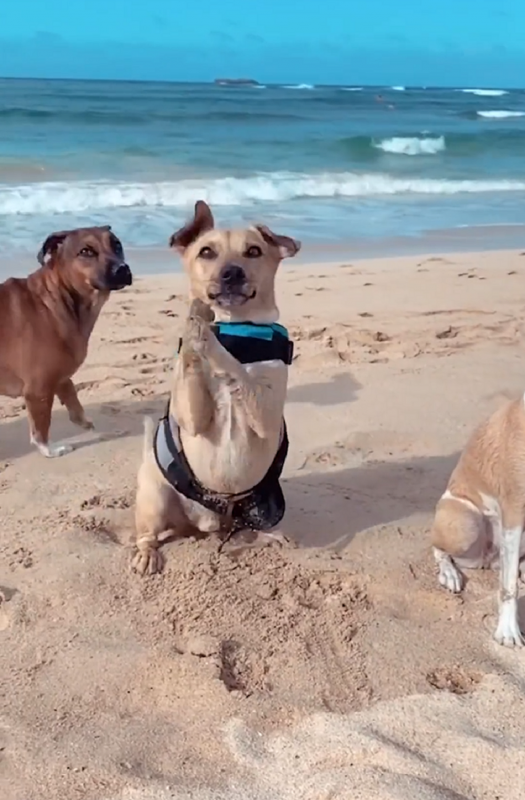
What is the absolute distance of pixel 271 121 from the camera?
26516 millimetres

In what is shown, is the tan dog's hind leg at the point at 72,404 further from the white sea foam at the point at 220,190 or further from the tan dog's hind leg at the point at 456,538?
the white sea foam at the point at 220,190

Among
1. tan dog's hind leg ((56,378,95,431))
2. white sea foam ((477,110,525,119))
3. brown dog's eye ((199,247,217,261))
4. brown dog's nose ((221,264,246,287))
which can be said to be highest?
white sea foam ((477,110,525,119))

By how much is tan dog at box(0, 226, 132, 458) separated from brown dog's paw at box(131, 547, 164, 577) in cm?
135

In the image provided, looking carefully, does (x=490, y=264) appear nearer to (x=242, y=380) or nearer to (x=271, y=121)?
(x=242, y=380)

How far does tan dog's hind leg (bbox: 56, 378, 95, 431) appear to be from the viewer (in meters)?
4.94

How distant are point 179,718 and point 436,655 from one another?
89 centimetres

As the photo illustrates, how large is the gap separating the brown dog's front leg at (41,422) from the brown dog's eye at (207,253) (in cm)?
158

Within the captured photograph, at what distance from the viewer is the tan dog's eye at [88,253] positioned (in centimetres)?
468

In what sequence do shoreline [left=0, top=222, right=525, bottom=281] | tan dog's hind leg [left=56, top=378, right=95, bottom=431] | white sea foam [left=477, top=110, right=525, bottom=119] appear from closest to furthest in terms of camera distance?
tan dog's hind leg [left=56, top=378, right=95, bottom=431], shoreline [left=0, top=222, right=525, bottom=281], white sea foam [left=477, top=110, right=525, bottom=119]

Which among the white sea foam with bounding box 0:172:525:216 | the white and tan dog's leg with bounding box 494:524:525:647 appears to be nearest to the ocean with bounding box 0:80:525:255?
the white sea foam with bounding box 0:172:525:216

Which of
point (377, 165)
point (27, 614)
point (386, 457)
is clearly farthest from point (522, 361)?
point (377, 165)

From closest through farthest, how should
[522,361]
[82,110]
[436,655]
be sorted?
1. [436,655]
2. [522,361]
3. [82,110]

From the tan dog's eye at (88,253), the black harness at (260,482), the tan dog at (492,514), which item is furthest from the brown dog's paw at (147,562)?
the tan dog's eye at (88,253)

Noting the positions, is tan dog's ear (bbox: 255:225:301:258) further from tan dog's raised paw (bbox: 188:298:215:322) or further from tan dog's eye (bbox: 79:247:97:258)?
tan dog's eye (bbox: 79:247:97:258)
